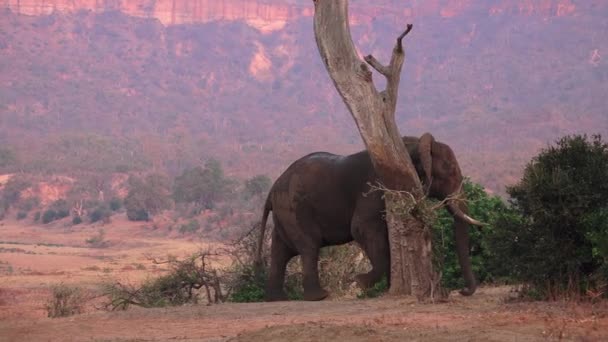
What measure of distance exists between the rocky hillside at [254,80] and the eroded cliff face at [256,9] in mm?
194

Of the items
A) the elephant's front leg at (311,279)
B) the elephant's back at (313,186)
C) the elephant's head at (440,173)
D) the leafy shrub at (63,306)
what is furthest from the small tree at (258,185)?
the elephant's head at (440,173)

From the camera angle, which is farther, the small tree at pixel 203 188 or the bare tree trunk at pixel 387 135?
the small tree at pixel 203 188

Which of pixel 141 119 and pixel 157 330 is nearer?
pixel 157 330

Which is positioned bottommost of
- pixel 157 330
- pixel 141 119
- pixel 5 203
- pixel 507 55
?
pixel 157 330

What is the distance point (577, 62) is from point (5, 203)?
225 feet

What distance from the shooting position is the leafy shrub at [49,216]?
65125 millimetres

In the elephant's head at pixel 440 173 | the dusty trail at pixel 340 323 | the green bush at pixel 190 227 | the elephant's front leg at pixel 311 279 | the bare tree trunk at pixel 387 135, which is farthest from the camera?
the green bush at pixel 190 227

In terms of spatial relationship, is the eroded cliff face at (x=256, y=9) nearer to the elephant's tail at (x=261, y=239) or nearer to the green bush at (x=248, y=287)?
the green bush at (x=248, y=287)

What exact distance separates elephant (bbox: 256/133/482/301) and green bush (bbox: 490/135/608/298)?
107 centimetres

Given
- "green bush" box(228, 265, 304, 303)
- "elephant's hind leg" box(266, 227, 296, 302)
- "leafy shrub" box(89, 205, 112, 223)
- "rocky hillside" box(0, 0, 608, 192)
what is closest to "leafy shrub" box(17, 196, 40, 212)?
"leafy shrub" box(89, 205, 112, 223)

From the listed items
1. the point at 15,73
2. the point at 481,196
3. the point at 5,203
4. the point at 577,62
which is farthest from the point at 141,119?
the point at 481,196

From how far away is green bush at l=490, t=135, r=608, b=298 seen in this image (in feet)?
35.3

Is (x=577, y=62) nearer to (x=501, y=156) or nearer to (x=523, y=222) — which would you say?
(x=501, y=156)

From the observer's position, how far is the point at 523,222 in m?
11.3
